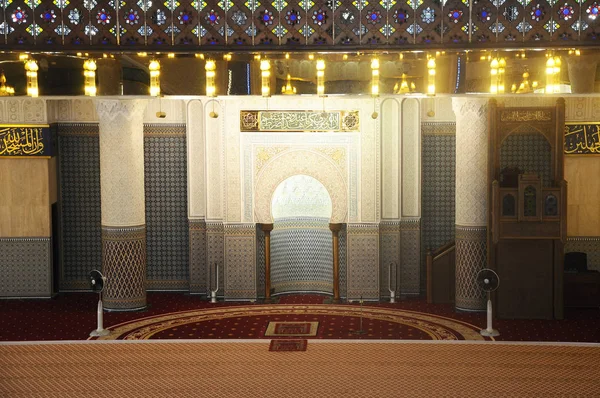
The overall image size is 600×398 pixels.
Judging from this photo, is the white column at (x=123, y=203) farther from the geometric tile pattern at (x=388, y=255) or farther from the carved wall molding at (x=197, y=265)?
the geometric tile pattern at (x=388, y=255)

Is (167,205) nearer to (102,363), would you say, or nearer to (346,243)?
(346,243)

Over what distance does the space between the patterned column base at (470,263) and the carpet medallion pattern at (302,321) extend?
1.35 feet

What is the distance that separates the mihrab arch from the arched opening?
21.9 inches

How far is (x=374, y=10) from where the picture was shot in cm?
592

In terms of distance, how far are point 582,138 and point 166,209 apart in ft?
15.3

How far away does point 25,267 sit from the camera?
1154 cm

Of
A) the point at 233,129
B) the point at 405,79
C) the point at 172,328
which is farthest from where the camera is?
the point at 233,129

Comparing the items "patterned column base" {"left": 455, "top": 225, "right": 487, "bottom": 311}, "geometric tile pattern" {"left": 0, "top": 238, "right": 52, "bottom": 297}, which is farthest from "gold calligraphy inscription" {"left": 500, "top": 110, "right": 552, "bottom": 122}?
"geometric tile pattern" {"left": 0, "top": 238, "right": 52, "bottom": 297}

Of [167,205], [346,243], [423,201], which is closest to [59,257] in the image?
[167,205]

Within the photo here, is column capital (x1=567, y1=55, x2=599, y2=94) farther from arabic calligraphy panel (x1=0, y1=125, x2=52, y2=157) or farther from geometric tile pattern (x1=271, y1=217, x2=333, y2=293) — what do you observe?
arabic calligraphy panel (x1=0, y1=125, x2=52, y2=157)

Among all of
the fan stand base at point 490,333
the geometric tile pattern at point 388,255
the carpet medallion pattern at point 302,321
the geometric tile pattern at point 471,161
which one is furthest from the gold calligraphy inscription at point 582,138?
the fan stand base at point 490,333

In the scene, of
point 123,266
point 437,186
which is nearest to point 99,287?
point 123,266

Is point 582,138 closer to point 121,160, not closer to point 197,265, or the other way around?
point 197,265

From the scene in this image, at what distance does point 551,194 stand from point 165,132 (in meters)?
4.32
